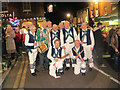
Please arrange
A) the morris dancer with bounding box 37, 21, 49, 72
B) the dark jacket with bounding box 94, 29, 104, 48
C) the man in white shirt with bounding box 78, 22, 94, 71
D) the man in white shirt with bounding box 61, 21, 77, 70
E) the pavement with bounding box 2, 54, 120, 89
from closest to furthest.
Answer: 1. the pavement with bounding box 2, 54, 120, 89
2. the man in white shirt with bounding box 78, 22, 94, 71
3. the man in white shirt with bounding box 61, 21, 77, 70
4. the morris dancer with bounding box 37, 21, 49, 72
5. the dark jacket with bounding box 94, 29, 104, 48

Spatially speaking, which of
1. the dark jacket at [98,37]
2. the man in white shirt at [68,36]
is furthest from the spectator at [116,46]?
the man in white shirt at [68,36]

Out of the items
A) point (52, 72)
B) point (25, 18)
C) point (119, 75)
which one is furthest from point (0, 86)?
point (25, 18)

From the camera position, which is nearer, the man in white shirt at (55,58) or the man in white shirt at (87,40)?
the man in white shirt at (55,58)

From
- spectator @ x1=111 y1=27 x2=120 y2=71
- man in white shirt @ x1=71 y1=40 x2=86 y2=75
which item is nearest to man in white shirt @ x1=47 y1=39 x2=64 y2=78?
man in white shirt @ x1=71 y1=40 x2=86 y2=75

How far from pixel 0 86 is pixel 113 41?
4754 mm

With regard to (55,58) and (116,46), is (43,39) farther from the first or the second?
(116,46)

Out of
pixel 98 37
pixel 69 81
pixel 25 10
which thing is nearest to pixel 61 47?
pixel 69 81

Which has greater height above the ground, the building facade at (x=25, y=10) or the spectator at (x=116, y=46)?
the building facade at (x=25, y=10)

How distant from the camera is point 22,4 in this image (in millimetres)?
30891

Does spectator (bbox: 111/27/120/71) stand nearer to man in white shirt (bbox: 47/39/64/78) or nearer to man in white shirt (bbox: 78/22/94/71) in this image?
man in white shirt (bbox: 78/22/94/71)

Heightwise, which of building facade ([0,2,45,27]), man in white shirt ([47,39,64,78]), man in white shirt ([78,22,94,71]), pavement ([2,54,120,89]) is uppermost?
building facade ([0,2,45,27])

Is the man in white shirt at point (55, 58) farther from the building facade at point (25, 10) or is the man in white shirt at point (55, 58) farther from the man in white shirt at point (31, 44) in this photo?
the building facade at point (25, 10)

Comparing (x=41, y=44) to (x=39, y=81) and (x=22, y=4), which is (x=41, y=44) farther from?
(x=22, y=4)

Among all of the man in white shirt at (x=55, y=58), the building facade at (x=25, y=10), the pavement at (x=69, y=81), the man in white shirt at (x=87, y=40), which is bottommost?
the pavement at (x=69, y=81)
